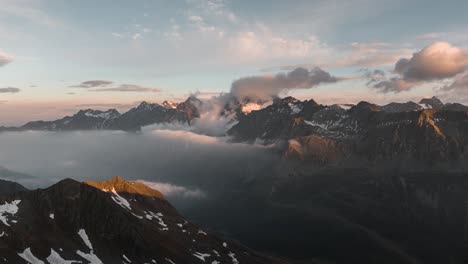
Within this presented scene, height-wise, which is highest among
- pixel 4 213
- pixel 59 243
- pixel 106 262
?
pixel 4 213

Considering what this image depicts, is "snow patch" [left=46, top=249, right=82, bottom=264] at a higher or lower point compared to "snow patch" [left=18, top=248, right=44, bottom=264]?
lower

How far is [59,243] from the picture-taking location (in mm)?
191375

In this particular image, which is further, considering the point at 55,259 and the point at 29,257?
the point at 55,259

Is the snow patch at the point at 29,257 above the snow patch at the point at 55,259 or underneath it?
above

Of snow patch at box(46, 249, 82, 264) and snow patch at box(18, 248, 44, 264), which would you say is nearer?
snow patch at box(18, 248, 44, 264)

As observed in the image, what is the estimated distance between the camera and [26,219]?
19862cm

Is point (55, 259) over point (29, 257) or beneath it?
beneath

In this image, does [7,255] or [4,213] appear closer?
[7,255]

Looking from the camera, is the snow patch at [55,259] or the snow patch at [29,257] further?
the snow patch at [55,259]

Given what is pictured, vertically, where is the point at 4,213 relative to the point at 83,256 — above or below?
above

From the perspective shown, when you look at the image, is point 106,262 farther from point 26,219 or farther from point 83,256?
point 26,219

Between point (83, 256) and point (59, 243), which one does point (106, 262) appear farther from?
point (59, 243)

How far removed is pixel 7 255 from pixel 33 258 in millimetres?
11797

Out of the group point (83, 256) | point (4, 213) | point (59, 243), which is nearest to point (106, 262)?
point (83, 256)
